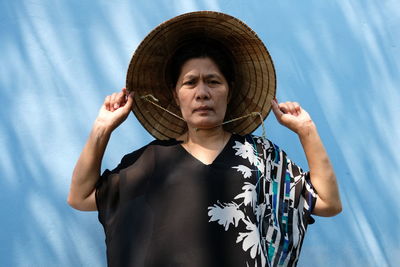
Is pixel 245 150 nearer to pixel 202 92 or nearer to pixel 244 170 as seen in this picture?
pixel 244 170

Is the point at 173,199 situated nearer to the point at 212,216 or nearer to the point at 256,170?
the point at 212,216

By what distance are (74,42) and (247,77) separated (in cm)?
81

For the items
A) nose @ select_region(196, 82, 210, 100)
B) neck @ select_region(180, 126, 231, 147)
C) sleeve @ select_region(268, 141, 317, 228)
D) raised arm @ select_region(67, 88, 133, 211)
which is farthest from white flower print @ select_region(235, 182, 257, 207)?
raised arm @ select_region(67, 88, 133, 211)

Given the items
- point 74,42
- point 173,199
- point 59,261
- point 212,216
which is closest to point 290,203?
point 212,216

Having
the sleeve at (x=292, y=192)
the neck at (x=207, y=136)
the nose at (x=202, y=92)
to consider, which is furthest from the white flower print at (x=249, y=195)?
the nose at (x=202, y=92)

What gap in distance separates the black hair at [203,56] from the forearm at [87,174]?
1.20 ft

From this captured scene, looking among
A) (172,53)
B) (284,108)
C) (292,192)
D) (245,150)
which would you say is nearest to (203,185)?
(245,150)

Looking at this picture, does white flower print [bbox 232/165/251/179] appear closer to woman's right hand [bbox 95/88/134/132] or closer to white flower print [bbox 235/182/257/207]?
white flower print [bbox 235/182/257/207]

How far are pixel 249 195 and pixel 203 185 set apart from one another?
0.15 m

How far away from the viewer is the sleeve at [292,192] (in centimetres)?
160

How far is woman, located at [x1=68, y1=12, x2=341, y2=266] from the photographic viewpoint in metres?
1.45

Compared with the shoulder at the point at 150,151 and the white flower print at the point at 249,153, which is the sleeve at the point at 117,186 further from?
the white flower print at the point at 249,153

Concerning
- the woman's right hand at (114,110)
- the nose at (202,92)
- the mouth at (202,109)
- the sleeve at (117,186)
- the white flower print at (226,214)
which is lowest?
the white flower print at (226,214)

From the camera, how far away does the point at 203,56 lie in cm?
164
